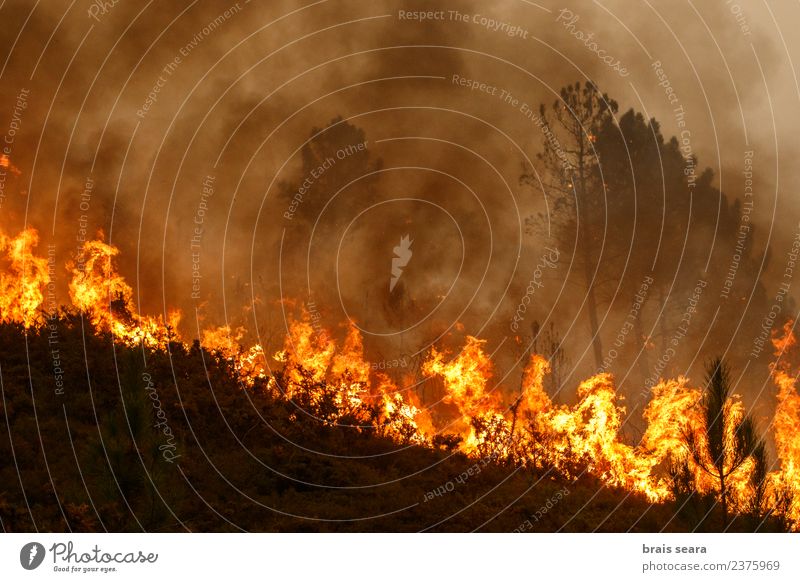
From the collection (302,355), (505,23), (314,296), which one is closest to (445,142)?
(505,23)

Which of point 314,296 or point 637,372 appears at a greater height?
point 314,296

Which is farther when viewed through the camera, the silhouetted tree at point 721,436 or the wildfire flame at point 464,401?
the wildfire flame at point 464,401

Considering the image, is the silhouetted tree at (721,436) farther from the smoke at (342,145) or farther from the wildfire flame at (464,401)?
the smoke at (342,145)

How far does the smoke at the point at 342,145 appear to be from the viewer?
111 ft

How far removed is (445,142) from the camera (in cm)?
3722

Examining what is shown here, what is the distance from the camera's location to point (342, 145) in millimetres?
36500

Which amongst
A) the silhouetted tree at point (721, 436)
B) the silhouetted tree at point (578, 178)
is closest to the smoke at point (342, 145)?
the silhouetted tree at point (578, 178)

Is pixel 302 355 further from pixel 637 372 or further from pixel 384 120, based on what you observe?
pixel 637 372

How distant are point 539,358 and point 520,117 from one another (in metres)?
11.2

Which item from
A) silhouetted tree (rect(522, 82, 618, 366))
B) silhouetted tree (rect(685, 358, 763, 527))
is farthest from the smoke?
silhouetted tree (rect(685, 358, 763, 527))

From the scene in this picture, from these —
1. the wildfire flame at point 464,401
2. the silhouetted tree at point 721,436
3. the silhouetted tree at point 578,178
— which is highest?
the silhouetted tree at point 578,178

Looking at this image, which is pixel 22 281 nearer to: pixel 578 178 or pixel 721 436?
pixel 721 436

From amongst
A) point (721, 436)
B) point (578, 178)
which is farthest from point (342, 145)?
point (721, 436)

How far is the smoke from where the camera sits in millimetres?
33750
